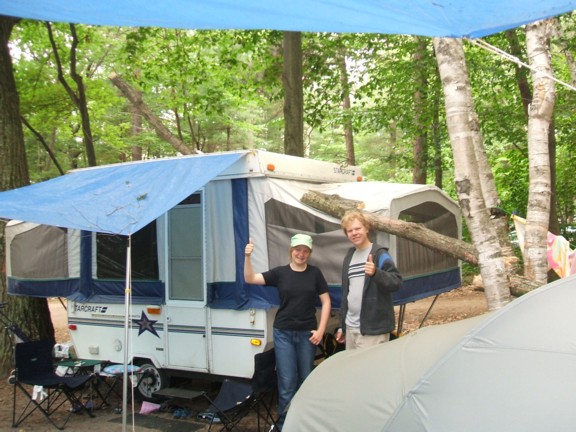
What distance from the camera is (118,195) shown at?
575cm

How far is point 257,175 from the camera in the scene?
6125 mm

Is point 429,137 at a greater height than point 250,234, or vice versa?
point 429,137

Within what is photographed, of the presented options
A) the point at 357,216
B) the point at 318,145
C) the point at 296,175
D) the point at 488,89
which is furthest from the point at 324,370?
the point at 318,145

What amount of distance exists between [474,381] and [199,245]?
14.2 ft

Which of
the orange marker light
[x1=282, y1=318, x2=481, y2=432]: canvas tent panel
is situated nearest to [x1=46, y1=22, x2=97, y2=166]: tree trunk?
the orange marker light

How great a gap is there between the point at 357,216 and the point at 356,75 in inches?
436

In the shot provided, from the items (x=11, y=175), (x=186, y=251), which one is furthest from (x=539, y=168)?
(x=11, y=175)

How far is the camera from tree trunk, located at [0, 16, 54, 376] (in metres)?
8.21

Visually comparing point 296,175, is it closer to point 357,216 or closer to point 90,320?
point 357,216

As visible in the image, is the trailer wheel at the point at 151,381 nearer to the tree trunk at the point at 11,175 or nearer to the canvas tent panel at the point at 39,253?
the canvas tent panel at the point at 39,253

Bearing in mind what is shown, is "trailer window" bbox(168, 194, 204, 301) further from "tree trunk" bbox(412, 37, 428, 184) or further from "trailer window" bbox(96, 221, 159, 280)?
"tree trunk" bbox(412, 37, 428, 184)

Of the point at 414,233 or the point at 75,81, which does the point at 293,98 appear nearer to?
the point at 75,81

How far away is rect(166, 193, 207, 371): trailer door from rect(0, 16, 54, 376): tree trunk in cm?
285

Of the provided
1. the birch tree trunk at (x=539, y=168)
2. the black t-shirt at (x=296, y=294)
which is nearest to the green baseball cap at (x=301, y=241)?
the black t-shirt at (x=296, y=294)
